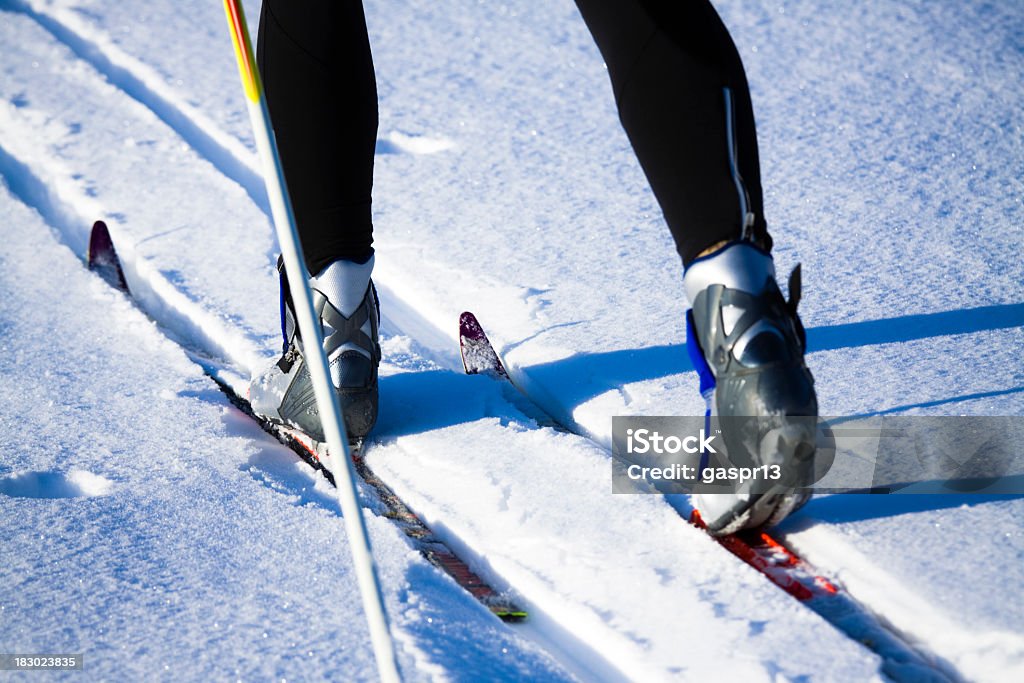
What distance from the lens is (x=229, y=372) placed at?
5.57ft

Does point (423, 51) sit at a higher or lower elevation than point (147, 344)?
higher

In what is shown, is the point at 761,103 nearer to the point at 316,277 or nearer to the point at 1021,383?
the point at 1021,383

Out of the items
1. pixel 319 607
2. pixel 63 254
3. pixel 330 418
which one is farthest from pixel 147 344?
pixel 330 418

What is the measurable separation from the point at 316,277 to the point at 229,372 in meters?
0.37

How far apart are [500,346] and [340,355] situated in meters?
0.35

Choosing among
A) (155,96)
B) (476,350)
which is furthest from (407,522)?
(155,96)

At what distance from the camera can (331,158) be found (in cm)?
138

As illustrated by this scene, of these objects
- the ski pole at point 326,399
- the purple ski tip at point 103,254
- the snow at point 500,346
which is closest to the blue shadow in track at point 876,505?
the snow at point 500,346

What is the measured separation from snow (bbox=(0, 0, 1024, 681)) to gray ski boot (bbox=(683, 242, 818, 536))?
0.11 meters

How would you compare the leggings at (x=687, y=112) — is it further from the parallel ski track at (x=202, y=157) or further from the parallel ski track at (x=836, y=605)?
the parallel ski track at (x=202, y=157)

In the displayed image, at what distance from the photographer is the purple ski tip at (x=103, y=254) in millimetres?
2016

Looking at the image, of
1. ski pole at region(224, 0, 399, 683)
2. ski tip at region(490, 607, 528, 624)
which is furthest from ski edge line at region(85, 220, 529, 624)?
ski pole at region(224, 0, 399, 683)

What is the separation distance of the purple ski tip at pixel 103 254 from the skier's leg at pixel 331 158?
73cm

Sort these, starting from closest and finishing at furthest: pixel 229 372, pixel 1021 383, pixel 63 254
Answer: pixel 1021 383
pixel 229 372
pixel 63 254
